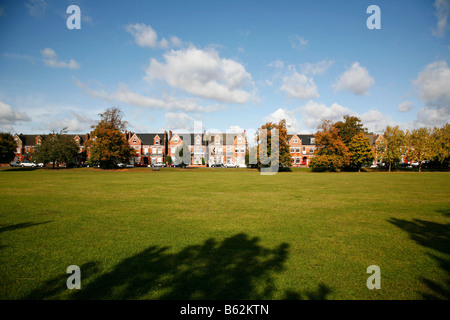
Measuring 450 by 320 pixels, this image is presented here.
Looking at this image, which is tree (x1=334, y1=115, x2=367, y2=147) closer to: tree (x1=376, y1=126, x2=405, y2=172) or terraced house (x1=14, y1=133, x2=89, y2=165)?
tree (x1=376, y1=126, x2=405, y2=172)

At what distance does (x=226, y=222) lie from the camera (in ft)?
31.6

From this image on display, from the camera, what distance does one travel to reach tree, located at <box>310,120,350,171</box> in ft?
168

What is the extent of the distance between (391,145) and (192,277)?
67071 mm

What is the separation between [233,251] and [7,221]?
973 cm

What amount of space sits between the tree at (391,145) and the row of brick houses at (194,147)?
30253 mm

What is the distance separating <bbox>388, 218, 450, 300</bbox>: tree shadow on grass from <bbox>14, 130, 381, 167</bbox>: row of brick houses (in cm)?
7772

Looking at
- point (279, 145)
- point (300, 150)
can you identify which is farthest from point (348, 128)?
point (300, 150)

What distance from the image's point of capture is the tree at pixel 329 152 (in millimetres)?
51156

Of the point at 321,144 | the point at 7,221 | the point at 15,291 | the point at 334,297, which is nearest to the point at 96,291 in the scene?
the point at 15,291

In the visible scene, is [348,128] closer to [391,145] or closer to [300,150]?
[391,145]

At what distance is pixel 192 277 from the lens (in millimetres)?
5172

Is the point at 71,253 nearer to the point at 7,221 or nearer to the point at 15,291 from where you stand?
the point at 15,291
